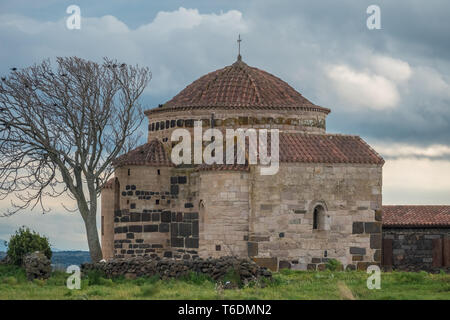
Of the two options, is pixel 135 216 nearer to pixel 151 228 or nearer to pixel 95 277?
pixel 151 228

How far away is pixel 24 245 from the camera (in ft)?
102

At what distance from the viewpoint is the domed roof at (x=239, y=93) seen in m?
33.6

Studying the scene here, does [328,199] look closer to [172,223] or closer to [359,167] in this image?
[359,167]

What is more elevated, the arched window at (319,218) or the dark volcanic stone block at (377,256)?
the arched window at (319,218)

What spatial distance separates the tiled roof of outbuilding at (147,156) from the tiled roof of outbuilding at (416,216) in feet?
29.6

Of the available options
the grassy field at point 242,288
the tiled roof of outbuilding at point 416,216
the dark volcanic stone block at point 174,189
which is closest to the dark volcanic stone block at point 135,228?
the dark volcanic stone block at point 174,189

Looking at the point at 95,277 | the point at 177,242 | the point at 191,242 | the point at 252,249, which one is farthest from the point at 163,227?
the point at 95,277

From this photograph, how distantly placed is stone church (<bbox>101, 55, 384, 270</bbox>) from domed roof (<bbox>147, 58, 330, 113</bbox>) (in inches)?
2.0

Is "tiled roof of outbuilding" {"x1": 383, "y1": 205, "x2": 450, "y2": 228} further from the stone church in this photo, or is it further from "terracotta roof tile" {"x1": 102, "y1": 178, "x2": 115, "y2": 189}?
"terracotta roof tile" {"x1": 102, "y1": 178, "x2": 115, "y2": 189}

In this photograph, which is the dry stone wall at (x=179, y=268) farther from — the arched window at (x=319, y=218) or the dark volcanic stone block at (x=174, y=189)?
the arched window at (x=319, y=218)

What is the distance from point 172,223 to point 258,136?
4.74m

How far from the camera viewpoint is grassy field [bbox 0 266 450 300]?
2244 cm

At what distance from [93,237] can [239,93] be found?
7.80 metres
